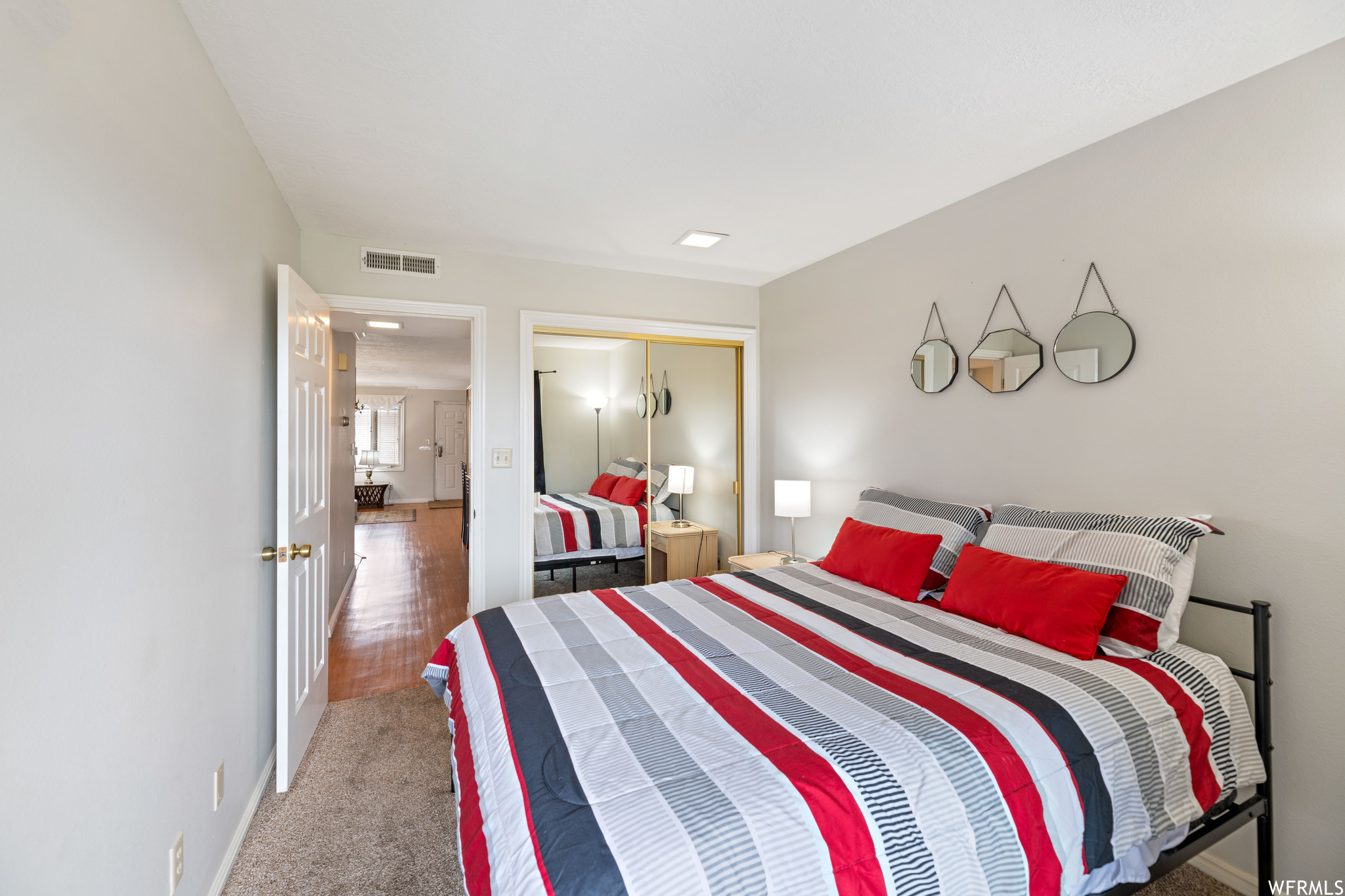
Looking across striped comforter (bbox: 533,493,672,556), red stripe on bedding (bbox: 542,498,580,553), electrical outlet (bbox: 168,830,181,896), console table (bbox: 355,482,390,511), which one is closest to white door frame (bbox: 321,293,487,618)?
striped comforter (bbox: 533,493,672,556)

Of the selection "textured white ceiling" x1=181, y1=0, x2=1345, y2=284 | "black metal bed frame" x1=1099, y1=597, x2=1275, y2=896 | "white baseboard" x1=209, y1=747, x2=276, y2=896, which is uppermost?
"textured white ceiling" x1=181, y1=0, x2=1345, y2=284

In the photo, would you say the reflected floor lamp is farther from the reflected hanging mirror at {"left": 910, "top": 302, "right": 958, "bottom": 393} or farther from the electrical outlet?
the electrical outlet

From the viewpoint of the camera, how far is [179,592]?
1536 mm

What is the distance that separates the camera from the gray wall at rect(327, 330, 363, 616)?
439cm

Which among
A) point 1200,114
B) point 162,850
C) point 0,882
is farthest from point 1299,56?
point 162,850

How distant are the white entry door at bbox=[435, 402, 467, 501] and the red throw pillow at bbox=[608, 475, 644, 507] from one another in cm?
810

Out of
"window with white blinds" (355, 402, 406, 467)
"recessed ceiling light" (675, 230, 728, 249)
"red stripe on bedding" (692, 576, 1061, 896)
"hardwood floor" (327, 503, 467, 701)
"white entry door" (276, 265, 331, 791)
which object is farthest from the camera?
"window with white blinds" (355, 402, 406, 467)

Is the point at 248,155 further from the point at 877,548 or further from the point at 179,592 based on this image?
the point at 877,548

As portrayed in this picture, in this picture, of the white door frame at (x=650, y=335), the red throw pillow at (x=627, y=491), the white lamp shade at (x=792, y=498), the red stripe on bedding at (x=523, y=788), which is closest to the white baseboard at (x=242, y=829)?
the red stripe on bedding at (x=523, y=788)

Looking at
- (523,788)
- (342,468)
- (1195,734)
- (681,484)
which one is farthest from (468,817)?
(342,468)

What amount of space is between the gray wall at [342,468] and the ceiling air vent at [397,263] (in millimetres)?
1253

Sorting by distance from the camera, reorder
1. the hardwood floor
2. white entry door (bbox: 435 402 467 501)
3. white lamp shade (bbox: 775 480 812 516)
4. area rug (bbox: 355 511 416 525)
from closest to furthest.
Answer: the hardwood floor → white lamp shade (bbox: 775 480 812 516) → area rug (bbox: 355 511 416 525) → white entry door (bbox: 435 402 467 501)

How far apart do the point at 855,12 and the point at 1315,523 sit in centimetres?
202

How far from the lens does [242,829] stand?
2.06m
